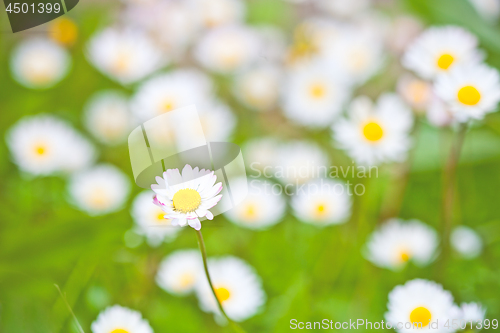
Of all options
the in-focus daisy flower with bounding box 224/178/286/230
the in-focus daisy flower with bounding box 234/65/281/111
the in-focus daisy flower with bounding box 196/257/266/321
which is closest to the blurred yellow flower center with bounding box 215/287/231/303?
the in-focus daisy flower with bounding box 196/257/266/321

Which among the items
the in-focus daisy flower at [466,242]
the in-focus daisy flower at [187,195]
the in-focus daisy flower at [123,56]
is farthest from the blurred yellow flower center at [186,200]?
the in-focus daisy flower at [123,56]

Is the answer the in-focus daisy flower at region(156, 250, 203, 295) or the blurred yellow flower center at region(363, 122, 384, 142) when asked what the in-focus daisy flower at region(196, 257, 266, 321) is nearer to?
the in-focus daisy flower at region(156, 250, 203, 295)

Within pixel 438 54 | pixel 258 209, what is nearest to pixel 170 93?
pixel 258 209

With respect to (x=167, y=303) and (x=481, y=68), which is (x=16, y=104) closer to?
(x=167, y=303)

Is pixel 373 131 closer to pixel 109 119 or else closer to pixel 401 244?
pixel 401 244

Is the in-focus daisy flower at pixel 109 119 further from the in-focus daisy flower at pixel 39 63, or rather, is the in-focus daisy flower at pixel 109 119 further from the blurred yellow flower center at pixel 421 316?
the blurred yellow flower center at pixel 421 316

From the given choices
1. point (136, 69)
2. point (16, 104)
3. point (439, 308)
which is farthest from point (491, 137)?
point (16, 104)
